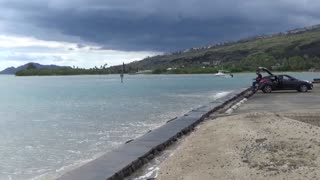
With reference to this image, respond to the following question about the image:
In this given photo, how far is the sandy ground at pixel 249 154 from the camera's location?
8750 mm

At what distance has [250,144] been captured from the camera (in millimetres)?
11609

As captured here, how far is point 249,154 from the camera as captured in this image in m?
10.4

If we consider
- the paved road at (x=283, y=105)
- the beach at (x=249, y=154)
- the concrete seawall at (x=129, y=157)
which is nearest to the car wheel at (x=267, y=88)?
the paved road at (x=283, y=105)

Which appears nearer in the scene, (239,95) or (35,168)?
(35,168)

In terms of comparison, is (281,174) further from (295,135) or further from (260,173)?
(295,135)

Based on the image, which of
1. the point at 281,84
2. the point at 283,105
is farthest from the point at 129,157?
the point at 281,84

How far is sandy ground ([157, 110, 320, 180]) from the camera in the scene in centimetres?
875

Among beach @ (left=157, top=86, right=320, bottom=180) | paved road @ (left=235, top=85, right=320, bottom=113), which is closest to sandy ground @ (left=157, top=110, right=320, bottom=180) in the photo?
beach @ (left=157, top=86, right=320, bottom=180)

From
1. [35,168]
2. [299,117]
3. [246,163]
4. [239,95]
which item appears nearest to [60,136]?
[35,168]

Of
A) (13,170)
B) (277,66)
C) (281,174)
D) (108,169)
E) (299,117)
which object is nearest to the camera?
(281,174)

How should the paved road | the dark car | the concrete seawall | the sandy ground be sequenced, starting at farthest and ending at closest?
the dark car < the paved road < the concrete seawall < the sandy ground

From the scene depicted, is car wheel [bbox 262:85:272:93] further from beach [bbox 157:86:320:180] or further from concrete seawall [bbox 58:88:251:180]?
beach [bbox 157:86:320:180]

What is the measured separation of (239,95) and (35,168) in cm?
2377

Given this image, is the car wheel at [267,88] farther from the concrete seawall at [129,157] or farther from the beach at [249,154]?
the beach at [249,154]
